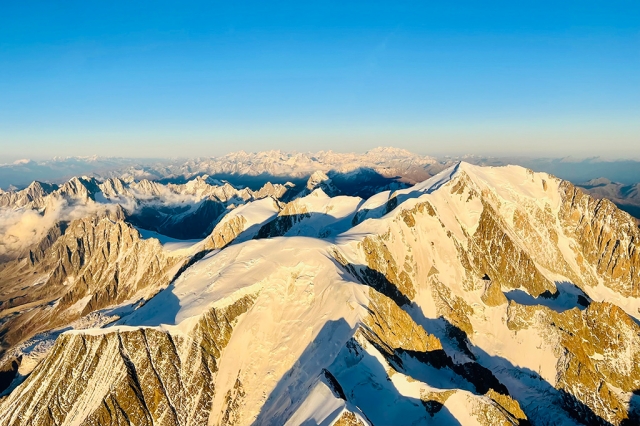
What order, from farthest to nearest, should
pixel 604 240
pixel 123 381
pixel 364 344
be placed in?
pixel 604 240
pixel 123 381
pixel 364 344

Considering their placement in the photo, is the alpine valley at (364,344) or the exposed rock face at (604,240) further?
the exposed rock face at (604,240)

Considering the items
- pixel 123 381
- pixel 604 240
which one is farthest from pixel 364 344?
pixel 604 240

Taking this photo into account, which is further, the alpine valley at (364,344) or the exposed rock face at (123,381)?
the exposed rock face at (123,381)

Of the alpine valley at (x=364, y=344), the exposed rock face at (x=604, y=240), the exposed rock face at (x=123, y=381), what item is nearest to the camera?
the alpine valley at (x=364, y=344)

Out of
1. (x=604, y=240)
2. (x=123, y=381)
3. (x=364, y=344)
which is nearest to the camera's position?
(x=364, y=344)

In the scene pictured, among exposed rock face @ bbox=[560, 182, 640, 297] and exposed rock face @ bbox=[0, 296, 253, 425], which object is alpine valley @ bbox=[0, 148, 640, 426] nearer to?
exposed rock face @ bbox=[0, 296, 253, 425]

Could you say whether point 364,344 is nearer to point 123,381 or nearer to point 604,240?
point 123,381

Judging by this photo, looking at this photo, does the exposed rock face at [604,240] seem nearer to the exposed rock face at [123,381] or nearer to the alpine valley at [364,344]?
the alpine valley at [364,344]

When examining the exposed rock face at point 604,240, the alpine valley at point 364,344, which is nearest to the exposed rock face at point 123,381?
the alpine valley at point 364,344

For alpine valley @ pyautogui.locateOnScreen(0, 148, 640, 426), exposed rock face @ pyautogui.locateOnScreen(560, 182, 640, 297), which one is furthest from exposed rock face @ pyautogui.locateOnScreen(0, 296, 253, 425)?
exposed rock face @ pyautogui.locateOnScreen(560, 182, 640, 297)

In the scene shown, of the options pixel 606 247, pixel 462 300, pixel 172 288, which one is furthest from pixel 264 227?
pixel 606 247

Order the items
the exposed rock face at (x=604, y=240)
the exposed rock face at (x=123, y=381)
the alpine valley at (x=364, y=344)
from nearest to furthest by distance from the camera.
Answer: the alpine valley at (x=364, y=344), the exposed rock face at (x=123, y=381), the exposed rock face at (x=604, y=240)
